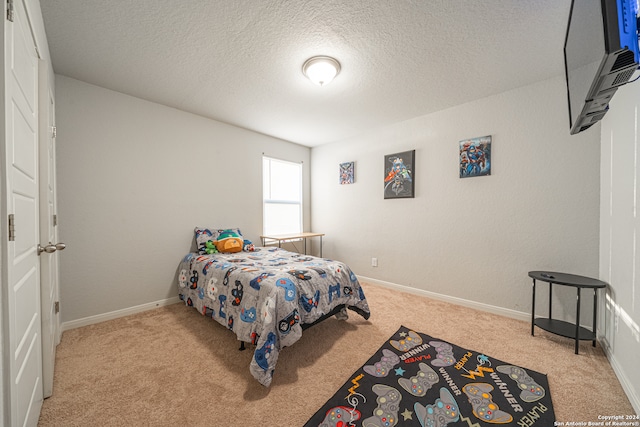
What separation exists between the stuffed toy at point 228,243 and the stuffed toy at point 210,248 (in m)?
0.04

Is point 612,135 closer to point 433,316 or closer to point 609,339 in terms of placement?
point 609,339

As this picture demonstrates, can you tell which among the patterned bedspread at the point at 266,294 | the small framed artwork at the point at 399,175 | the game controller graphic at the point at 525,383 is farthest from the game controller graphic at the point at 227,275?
the small framed artwork at the point at 399,175

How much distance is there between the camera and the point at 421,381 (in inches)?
62.8

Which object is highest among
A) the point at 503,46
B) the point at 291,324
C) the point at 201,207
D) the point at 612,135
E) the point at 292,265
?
the point at 503,46

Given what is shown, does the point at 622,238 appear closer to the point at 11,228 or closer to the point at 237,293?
the point at 237,293

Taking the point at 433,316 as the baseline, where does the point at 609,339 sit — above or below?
above

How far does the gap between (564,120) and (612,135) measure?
21.8 inches

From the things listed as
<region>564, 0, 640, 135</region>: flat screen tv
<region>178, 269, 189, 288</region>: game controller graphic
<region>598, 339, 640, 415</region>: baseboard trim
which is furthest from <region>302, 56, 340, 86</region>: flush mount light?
<region>598, 339, 640, 415</region>: baseboard trim

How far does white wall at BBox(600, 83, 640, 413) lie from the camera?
141 cm

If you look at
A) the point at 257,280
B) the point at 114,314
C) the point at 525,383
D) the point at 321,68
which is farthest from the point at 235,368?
the point at 321,68

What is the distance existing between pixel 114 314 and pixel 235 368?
180 cm

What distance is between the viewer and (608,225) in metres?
1.89

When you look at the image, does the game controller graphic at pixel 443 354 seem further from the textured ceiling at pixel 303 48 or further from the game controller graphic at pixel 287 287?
the textured ceiling at pixel 303 48

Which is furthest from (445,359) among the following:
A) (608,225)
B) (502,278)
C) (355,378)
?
(608,225)
